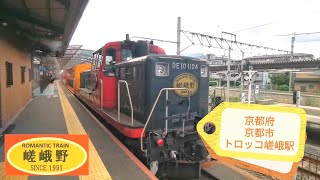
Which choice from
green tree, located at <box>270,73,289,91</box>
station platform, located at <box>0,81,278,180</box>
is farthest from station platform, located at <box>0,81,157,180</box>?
green tree, located at <box>270,73,289,91</box>

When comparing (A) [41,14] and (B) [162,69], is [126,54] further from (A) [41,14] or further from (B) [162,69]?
(A) [41,14]

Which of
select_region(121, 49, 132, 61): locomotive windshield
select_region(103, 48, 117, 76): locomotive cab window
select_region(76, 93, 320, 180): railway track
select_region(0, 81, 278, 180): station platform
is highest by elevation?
select_region(121, 49, 132, 61): locomotive windshield

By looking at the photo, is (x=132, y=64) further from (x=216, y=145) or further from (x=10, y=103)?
(x=10, y=103)

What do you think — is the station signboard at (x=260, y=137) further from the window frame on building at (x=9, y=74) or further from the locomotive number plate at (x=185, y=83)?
the window frame on building at (x=9, y=74)

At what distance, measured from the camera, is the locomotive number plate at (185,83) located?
232 inches

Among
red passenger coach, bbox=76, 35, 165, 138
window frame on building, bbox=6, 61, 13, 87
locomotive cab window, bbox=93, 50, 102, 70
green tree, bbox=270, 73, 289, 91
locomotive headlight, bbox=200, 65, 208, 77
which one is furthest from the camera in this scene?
green tree, bbox=270, 73, 289, 91

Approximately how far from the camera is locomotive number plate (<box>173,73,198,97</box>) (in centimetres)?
589

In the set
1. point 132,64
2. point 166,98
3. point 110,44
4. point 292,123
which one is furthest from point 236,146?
point 110,44

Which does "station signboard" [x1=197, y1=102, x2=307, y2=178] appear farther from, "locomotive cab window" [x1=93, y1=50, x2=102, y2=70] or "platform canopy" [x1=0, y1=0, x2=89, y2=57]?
"locomotive cab window" [x1=93, y1=50, x2=102, y2=70]

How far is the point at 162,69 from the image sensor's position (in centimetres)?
570
